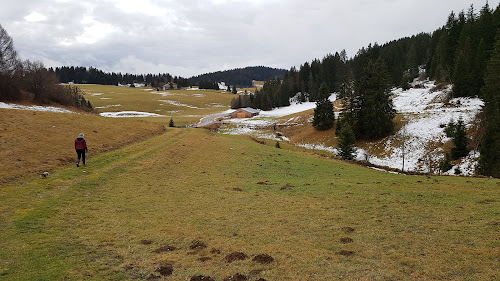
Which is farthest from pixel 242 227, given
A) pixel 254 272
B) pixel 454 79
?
pixel 454 79

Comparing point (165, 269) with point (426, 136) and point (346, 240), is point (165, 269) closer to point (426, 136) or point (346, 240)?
point (346, 240)

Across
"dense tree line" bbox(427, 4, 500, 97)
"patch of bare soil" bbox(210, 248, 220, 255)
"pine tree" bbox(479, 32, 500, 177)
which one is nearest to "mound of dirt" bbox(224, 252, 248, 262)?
"patch of bare soil" bbox(210, 248, 220, 255)

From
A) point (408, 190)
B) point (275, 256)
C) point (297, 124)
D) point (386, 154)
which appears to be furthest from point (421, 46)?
point (275, 256)

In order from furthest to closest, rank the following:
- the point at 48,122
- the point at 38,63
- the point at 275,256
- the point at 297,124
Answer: the point at 297,124
the point at 38,63
the point at 48,122
the point at 275,256

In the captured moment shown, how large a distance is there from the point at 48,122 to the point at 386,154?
171 ft

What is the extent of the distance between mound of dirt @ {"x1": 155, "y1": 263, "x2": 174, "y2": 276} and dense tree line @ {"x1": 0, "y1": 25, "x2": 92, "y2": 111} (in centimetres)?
5869

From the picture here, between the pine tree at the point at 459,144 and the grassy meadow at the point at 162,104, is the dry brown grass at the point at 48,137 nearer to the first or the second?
the pine tree at the point at 459,144

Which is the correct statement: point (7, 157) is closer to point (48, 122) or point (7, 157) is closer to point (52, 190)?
point (52, 190)

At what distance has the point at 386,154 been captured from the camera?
5150 centimetres

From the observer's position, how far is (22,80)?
5709cm

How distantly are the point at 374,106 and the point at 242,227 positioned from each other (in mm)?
52587

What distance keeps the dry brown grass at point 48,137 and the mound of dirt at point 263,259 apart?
58.6ft

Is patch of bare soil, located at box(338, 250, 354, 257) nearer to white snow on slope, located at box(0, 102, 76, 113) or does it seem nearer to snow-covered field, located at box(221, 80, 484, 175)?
snow-covered field, located at box(221, 80, 484, 175)

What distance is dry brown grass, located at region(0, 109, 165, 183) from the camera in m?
22.0
